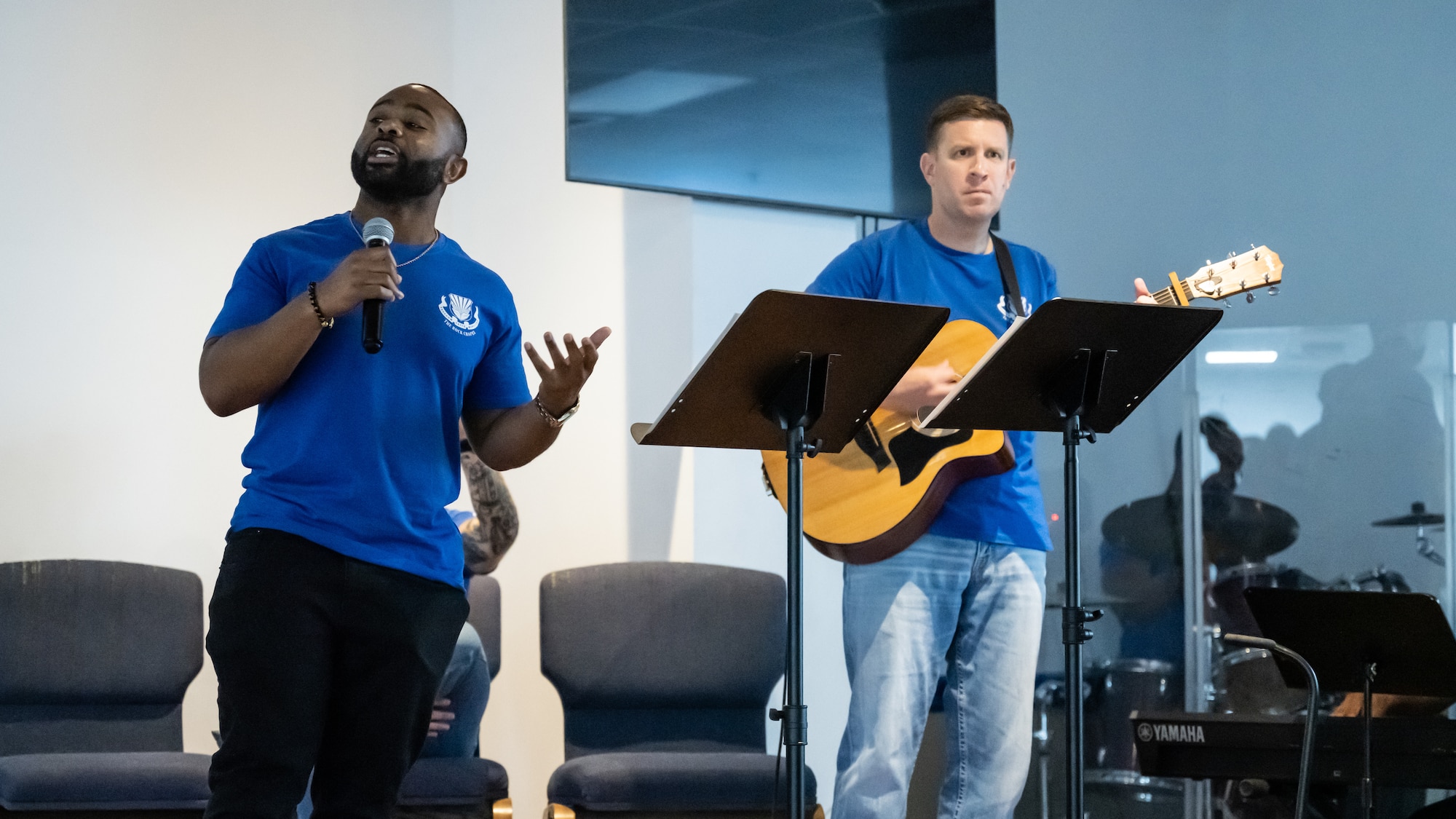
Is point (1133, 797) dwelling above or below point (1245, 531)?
below

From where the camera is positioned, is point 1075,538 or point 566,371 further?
point 1075,538

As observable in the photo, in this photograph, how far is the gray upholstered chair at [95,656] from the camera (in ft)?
11.4

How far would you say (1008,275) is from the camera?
2.98 meters

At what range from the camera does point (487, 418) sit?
7.37 feet

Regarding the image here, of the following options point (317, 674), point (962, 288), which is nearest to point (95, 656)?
point (317, 674)

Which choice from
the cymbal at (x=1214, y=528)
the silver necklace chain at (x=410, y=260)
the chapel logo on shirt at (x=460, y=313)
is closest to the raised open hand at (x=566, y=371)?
the chapel logo on shirt at (x=460, y=313)

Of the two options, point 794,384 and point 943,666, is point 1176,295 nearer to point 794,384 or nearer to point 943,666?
point 943,666

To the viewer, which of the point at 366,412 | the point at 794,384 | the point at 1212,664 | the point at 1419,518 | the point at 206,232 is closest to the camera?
the point at 366,412

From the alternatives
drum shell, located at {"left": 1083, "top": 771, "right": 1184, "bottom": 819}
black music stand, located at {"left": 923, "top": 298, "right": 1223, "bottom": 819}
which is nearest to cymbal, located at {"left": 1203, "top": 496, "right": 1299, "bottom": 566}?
drum shell, located at {"left": 1083, "top": 771, "right": 1184, "bottom": 819}

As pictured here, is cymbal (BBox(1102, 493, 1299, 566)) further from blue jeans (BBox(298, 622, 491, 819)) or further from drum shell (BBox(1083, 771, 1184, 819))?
blue jeans (BBox(298, 622, 491, 819))

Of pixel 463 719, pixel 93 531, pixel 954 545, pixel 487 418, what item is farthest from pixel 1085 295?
pixel 93 531

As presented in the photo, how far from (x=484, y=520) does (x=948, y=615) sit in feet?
4.89

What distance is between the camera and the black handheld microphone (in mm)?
1824

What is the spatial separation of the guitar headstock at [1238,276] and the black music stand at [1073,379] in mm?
539
